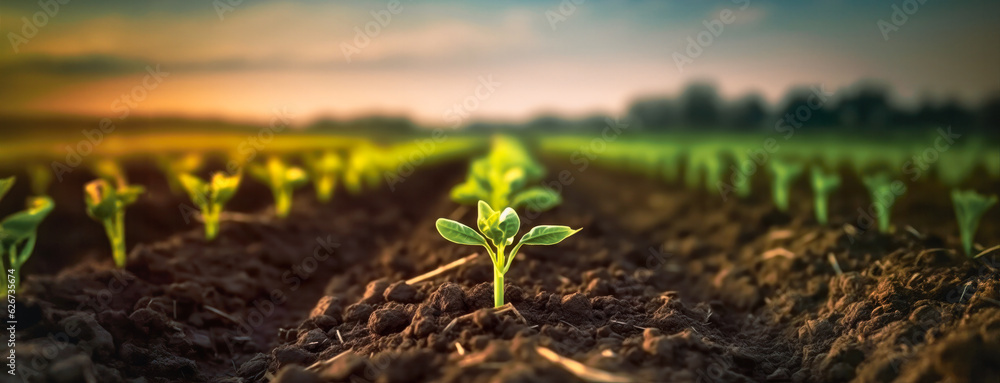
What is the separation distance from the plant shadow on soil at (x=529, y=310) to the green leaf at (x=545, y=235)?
309 millimetres

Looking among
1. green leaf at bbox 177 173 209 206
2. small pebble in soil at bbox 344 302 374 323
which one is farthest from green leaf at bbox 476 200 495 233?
green leaf at bbox 177 173 209 206

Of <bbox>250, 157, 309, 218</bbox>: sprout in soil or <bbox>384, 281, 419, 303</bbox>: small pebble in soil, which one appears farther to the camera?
<bbox>250, 157, 309, 218</bbox>: sprout in soil

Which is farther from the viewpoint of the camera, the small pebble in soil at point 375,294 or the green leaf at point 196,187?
the green leaf at point 196,187

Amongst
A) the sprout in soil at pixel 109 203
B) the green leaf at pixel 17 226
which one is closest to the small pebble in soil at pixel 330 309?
the green leaf at pixel 17 226

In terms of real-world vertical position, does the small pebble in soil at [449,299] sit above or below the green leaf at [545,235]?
below

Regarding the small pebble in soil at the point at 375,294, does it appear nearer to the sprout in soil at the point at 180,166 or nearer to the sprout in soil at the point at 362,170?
the sprout in soil at the point at 180,166

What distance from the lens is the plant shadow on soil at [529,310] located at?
2.15m

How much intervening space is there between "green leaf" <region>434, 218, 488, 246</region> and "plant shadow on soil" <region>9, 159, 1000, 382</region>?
0.26m

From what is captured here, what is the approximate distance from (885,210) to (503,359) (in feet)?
12.7

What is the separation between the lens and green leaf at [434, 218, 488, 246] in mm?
2629

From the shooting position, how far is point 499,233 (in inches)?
102

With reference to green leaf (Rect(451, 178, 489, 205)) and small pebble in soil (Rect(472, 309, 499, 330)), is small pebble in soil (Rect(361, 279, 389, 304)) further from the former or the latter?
green leaf (Rect(451, 178, 489, 205))

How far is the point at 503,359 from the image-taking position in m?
1.98

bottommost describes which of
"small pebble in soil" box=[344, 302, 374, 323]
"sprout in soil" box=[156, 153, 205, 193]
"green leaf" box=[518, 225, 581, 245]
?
"small pebble in soil" box=[344, 302, 374, 323]
